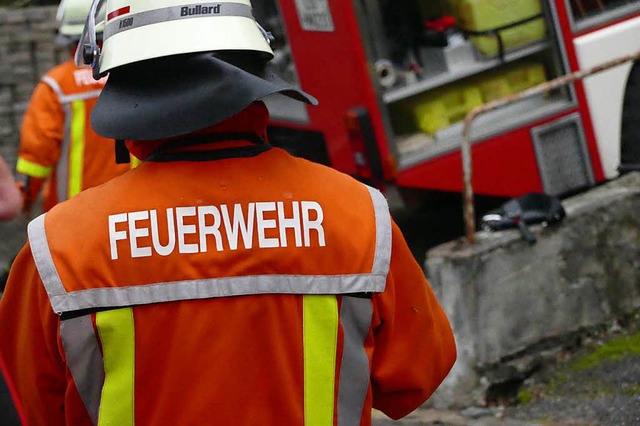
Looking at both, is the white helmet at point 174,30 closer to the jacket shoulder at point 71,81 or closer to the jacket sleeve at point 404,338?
the jacket sleeve at point 404,338

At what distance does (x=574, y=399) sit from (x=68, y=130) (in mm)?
2475

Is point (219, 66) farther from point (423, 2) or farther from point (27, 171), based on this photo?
point (423, 2)

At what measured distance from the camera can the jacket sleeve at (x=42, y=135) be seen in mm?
5551

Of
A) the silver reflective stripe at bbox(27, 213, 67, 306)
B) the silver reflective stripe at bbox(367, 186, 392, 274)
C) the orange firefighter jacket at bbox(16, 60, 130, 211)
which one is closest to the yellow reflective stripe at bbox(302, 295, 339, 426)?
the silver reflective stripe at bbox(367, 186, 392, 274)

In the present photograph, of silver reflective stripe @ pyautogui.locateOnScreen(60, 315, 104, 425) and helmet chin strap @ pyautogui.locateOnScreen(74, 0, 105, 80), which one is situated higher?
helmet chin strap @ pyautogui.locateOnScreen(74, 0, 105, 80)

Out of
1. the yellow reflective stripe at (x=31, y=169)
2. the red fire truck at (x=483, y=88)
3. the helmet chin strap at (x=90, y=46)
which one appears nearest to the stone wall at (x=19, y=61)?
the red fire truck at (x=483, y=88)

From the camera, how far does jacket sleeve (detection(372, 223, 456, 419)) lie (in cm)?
245

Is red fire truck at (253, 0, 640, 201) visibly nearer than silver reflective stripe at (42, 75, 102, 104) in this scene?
No

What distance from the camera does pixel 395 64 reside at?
7.00 meters

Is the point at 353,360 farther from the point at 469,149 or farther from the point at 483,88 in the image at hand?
the point at 483,88

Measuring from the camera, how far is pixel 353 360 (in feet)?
7.77

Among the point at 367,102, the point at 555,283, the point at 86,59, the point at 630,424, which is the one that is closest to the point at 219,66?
the point at 86,59

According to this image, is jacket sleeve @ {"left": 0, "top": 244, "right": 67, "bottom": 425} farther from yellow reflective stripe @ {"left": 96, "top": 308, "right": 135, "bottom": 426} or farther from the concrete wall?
the concrete wall

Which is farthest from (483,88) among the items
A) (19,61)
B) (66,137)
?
(19,61)
